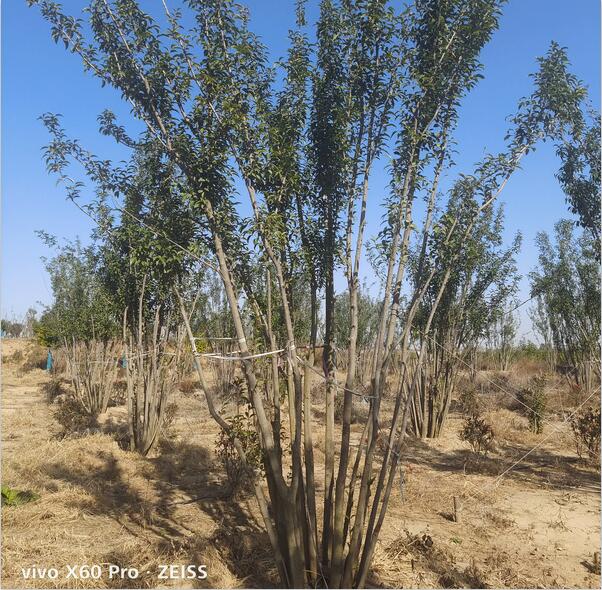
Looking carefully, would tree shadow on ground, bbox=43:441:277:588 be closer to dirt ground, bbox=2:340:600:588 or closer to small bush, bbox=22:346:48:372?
dirt ground, bbox=2:340:600:588

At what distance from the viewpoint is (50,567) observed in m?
4.77

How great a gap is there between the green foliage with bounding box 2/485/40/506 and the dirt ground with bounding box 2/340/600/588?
4.1 inches

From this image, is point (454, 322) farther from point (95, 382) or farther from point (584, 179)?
point (95, 382)

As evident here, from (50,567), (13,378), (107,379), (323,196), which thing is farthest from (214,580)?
(13,378)

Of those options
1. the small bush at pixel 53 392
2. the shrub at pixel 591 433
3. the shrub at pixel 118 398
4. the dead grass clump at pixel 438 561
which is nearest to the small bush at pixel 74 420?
the shrub at pixel 118 398

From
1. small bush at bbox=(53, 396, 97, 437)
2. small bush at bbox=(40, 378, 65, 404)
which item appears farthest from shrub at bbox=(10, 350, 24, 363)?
small bush at bbox=(53, 396, 97, 437)

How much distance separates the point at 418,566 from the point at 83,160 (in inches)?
189

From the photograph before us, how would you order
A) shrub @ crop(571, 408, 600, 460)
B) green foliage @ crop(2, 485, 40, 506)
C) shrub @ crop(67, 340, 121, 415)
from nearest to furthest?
green foliage @ crop(2, 485, 40, 506) → shrub @ crop(571, 408, 600, 460) → shrub @ crop(67, 340, 121, 415)

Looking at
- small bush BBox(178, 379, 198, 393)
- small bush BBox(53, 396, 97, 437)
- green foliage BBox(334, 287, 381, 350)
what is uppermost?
green foliage BBox(334, 287, 381, 350)

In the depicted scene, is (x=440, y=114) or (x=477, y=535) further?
(x=477, y=535)

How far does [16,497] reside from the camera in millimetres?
6387

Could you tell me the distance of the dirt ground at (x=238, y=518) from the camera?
15.7ft

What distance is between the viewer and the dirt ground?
15.7 ft

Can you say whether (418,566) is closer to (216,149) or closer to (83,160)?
(216,149)
